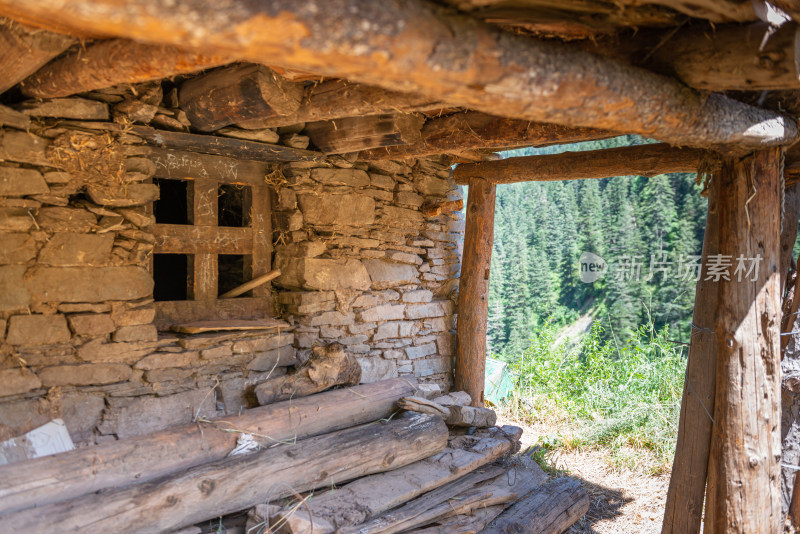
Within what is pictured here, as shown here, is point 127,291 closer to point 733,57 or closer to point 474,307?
point 474,307

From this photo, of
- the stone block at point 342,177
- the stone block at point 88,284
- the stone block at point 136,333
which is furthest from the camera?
the stone block at point 342,177

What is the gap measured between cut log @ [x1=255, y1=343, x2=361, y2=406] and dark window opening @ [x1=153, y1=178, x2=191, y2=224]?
6.84ft

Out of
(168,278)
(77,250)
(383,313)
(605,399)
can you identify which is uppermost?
(77,250)

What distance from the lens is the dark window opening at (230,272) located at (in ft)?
15.5

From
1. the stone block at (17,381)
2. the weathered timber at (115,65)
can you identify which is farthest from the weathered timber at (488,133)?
the stone block at (17,381)

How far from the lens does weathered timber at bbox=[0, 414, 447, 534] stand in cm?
241

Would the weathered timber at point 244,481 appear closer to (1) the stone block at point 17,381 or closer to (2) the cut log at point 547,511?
(2) the cut log at point 547,511

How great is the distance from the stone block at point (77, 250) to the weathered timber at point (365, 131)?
1.50 meters

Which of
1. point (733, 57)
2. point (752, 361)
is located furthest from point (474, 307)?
point (733, 57)

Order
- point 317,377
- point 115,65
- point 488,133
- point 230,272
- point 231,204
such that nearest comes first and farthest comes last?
1. point 115,65
2. point 488,133
3. point 317,377
4. point 231,204
5. point 230,272

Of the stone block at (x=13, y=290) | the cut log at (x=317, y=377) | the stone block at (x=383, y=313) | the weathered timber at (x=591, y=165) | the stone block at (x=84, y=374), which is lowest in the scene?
the cut log at (x=317, y=377)

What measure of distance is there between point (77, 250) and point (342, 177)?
193cm

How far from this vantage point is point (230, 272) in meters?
4.82

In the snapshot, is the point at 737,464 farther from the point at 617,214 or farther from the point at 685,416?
the point at 617,214
